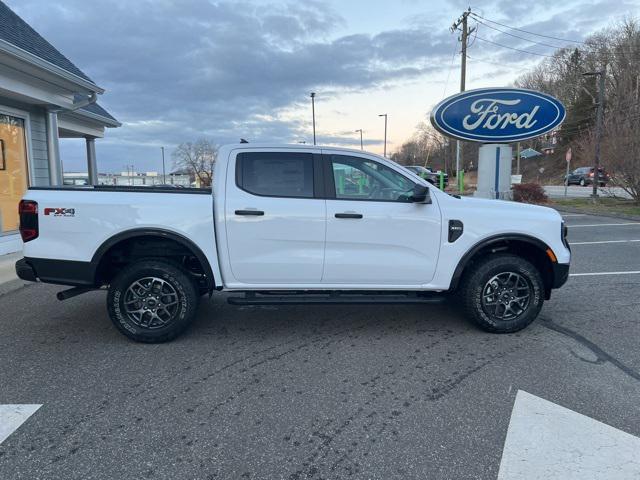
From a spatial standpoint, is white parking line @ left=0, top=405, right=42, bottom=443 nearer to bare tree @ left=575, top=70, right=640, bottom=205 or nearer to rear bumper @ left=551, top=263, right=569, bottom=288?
rear bumper @ left=551, top=263, right=569, bottom=288

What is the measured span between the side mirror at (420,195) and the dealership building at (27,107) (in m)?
7.19

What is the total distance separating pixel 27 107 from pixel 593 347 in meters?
11.1

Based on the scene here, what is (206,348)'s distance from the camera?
441 cm

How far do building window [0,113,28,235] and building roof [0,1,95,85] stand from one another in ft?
4.76

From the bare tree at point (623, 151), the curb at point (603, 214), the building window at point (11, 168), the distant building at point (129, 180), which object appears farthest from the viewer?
the distant building at point (129, 180)

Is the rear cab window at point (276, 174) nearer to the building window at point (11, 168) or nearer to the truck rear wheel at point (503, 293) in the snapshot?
the truck rear wheel at point (503, 293)

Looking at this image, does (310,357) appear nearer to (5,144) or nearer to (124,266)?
(124,266)

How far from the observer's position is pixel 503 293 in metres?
4.73

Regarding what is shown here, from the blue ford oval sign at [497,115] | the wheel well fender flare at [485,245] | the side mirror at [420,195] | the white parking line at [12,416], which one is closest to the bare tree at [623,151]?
the blue ford oval sign at [497,115]

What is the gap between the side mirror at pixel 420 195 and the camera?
4453 millimetres

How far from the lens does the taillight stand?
434cm

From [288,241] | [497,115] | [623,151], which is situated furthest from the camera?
[623,151]

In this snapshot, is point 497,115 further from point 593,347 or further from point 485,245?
point 593,347

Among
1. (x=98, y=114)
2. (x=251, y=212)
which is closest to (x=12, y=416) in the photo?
(x=251, y=212)
